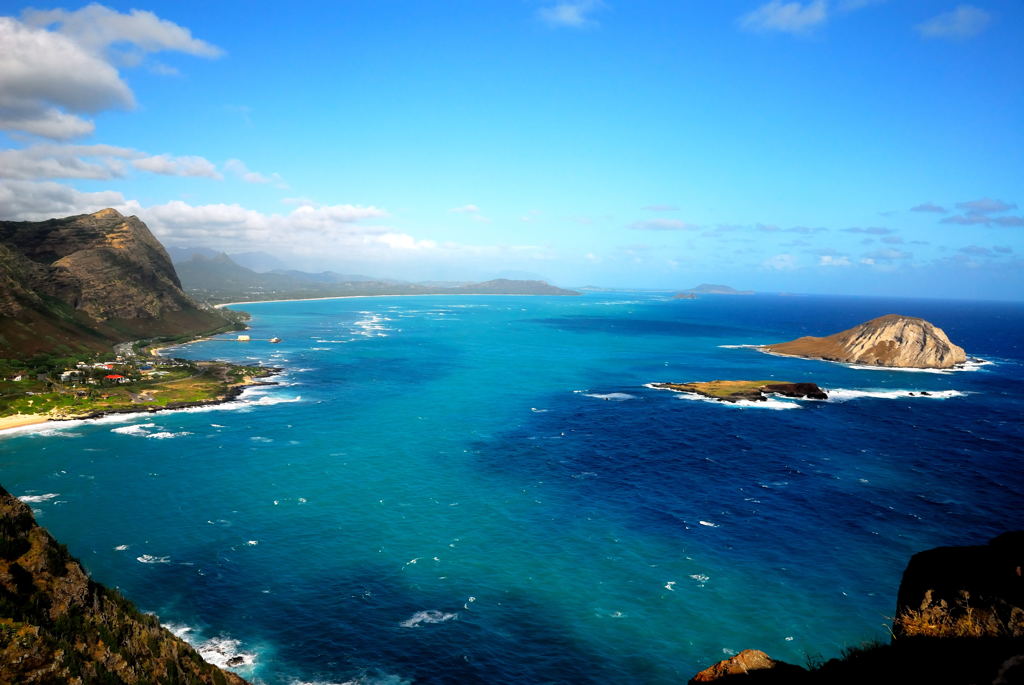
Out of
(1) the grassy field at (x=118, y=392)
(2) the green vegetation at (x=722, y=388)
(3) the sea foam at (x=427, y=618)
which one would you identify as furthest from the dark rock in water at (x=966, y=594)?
(1) the grassy field at (x=118, y=392)

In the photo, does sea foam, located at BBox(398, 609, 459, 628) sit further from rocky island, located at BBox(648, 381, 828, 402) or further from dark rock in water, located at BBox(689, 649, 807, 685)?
rocky island, located at BBox(648, 381, 828, 402)

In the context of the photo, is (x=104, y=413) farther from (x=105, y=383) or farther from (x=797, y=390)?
(x=797, y=390)

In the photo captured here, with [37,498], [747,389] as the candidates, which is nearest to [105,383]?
[37,498]

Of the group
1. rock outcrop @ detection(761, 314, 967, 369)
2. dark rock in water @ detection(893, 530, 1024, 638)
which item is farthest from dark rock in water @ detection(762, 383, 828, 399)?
dark rock in water @ detection(893, 530, 1024, 638)

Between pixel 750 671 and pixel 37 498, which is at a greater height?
pixel 750 671

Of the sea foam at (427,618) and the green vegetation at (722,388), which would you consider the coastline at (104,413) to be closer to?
the sea foam at (427,618)

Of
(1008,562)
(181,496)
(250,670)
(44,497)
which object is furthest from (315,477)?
(1008,562)

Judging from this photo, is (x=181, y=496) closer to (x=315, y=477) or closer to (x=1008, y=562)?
(x=315, y=477)
